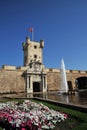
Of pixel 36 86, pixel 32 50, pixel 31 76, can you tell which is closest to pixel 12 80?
pixel 31 76

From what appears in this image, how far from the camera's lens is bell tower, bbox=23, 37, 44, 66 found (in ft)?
137

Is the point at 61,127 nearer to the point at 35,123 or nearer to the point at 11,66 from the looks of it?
the point at 35,123

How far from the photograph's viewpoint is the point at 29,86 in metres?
34.3

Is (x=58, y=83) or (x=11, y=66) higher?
(x=11, y=66)

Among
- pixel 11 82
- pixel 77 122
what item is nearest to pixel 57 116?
pixel 77 122

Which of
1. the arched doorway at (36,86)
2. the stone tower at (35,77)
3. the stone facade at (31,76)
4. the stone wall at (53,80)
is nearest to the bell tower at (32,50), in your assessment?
the stone facade at (31,76)

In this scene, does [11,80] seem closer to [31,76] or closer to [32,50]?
[31,76]

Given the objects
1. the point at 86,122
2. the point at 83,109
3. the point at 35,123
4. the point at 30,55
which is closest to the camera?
the point at 35,123

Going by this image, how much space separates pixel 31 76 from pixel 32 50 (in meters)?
9.74

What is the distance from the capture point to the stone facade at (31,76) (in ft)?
107

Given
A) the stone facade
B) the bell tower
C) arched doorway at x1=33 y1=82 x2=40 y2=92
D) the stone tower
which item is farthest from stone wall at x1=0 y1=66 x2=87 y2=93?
the bell tower

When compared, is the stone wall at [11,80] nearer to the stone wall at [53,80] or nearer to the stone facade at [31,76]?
the stone facade at [31,76]

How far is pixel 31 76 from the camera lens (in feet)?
113

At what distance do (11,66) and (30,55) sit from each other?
9.14 m
